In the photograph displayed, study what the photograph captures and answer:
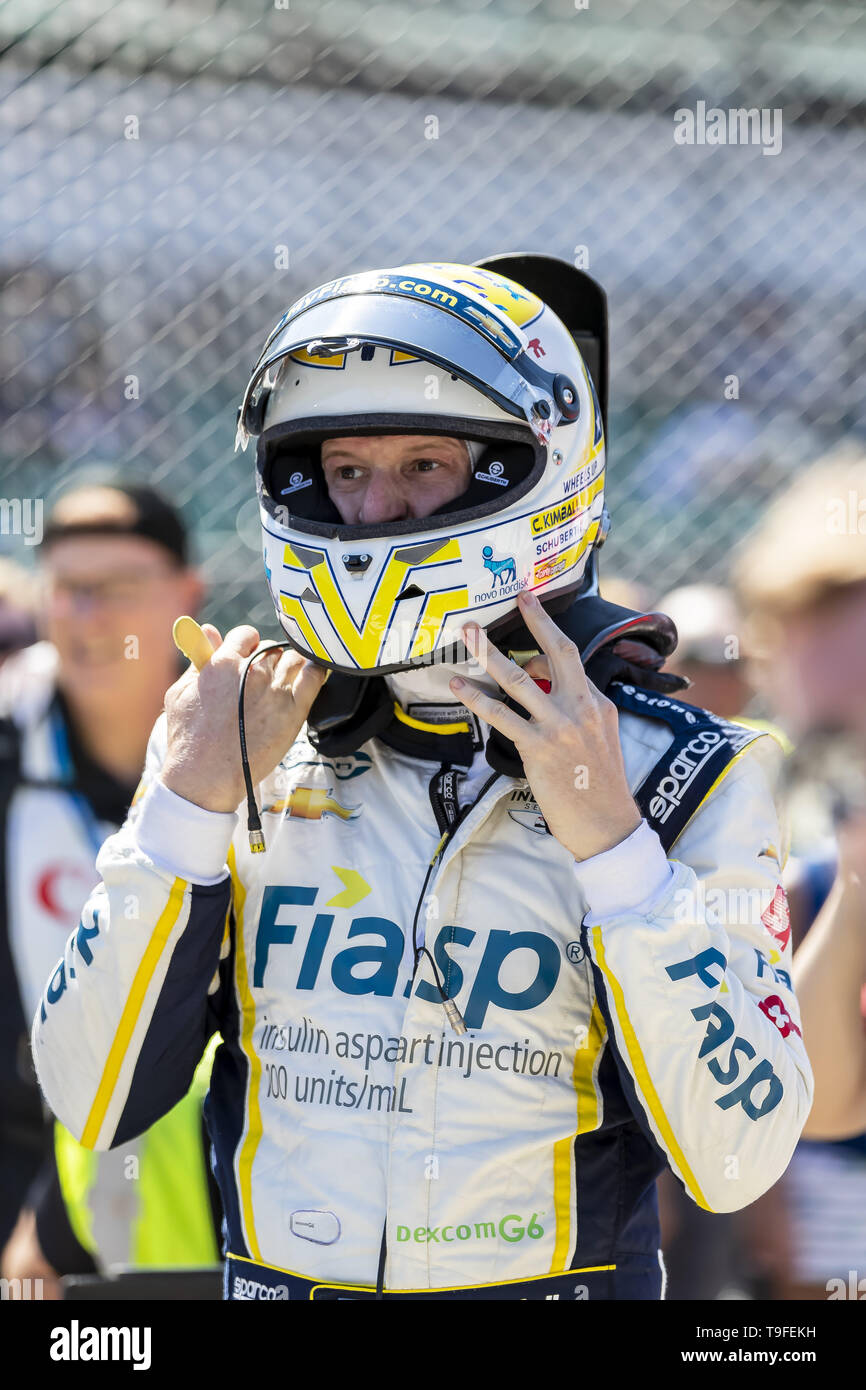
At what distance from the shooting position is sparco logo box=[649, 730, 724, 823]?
5.40 feet

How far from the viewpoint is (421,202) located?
14.4 ft

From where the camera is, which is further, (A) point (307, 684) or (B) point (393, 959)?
(A) point (307, 684)

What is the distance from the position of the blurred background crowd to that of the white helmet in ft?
3.09

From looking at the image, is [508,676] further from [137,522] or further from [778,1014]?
[137,522]

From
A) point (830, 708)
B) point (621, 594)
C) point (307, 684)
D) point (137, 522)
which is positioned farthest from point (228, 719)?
point (621, 594)

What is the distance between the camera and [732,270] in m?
5.59

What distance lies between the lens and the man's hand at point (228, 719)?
1.67 meters

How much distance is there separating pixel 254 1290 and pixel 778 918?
0.78 metres

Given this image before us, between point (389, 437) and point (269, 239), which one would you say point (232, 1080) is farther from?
point (269, 239)

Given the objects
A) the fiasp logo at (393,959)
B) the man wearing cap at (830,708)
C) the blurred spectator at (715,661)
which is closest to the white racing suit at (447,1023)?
the fiasp logo at (393,959)

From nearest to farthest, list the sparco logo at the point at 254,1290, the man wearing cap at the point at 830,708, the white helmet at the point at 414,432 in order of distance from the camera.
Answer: the sparco logo at the point at 254,1290 → the white helmet at the point at 414,432 → the man wearing cap at the point at 830,708

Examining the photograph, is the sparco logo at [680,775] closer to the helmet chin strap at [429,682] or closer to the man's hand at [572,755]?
the man's hand at [572,755]

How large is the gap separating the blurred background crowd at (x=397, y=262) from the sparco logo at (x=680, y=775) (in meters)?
1.01

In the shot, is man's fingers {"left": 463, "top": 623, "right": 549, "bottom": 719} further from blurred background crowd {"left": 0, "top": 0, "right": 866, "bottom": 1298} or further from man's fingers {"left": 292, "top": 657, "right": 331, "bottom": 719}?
blurred background crowd {"left": 0, "top": 0, "right": 866, "bottom": 1298}
